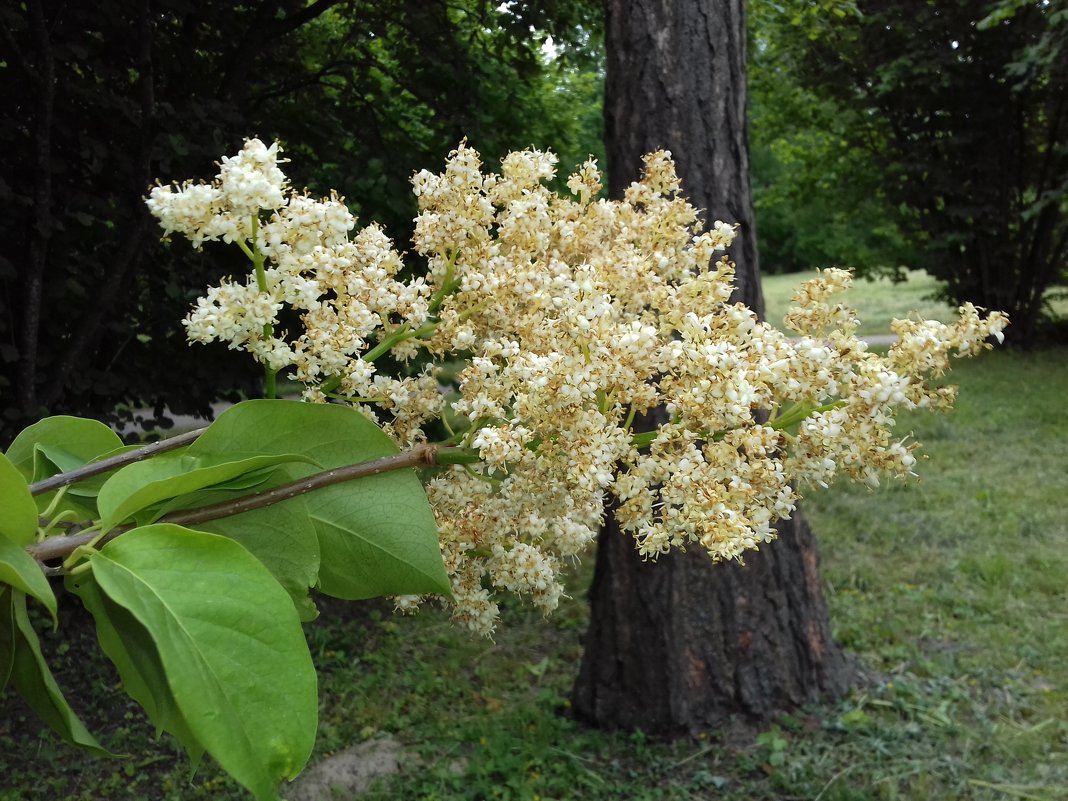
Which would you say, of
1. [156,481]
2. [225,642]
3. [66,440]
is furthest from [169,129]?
[225,642]

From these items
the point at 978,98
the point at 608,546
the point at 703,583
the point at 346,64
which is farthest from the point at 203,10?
the point at 978,98

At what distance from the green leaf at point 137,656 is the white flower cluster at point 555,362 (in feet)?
0.78

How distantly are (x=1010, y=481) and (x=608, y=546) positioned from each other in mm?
4293

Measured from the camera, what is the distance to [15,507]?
26.1 inches

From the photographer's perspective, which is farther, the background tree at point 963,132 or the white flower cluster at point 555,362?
the background tree at point 963,132

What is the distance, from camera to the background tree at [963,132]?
1066cm

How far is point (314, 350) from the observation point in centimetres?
87

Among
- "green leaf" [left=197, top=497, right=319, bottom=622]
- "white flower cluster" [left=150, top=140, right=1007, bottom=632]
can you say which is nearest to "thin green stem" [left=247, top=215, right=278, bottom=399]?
"white flower cluster" [left=150, top=140, right=1007, bottom=632]

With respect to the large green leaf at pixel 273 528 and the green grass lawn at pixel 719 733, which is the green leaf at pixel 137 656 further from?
the green grass lawn at pixel 719 733

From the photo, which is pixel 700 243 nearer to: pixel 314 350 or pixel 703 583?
pixel 314 350

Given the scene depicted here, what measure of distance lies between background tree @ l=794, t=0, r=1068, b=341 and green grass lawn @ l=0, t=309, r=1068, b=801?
6.67m

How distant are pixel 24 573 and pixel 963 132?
1231 centimetres

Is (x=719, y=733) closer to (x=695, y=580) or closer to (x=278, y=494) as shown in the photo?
(x=695, y=580)

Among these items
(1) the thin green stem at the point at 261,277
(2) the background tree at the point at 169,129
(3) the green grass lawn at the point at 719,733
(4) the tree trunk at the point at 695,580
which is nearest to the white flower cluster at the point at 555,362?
(1) the thin green stem at the point at 261,277
